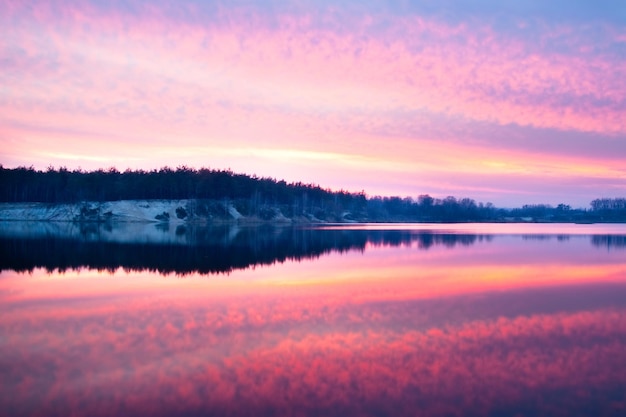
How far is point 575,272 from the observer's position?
94.0 feet

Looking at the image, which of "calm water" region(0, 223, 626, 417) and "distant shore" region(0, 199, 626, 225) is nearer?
"calm water" region(0, 223, 626, 417)

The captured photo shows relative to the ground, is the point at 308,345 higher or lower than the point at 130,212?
lower

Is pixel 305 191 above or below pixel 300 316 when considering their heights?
above

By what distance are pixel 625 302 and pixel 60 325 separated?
20687 mm

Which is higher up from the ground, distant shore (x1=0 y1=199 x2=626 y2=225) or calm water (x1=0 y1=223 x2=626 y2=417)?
distant shore (x1=0 y1=199 x2=626 y2=225)

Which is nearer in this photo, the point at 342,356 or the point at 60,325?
the point at 342,356

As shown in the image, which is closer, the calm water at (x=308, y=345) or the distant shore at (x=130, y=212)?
the calm water at (x=308, y=345)

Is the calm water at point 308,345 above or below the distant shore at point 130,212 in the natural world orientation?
below

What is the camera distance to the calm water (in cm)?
915

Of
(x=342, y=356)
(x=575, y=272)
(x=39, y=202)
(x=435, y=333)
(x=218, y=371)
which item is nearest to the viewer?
(x=218, y=371)

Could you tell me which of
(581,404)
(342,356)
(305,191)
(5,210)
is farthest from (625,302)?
(305,191)

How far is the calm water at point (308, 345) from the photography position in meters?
9.15

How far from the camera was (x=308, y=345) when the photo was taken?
1260 cm

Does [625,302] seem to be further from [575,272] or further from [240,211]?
[240,211]
